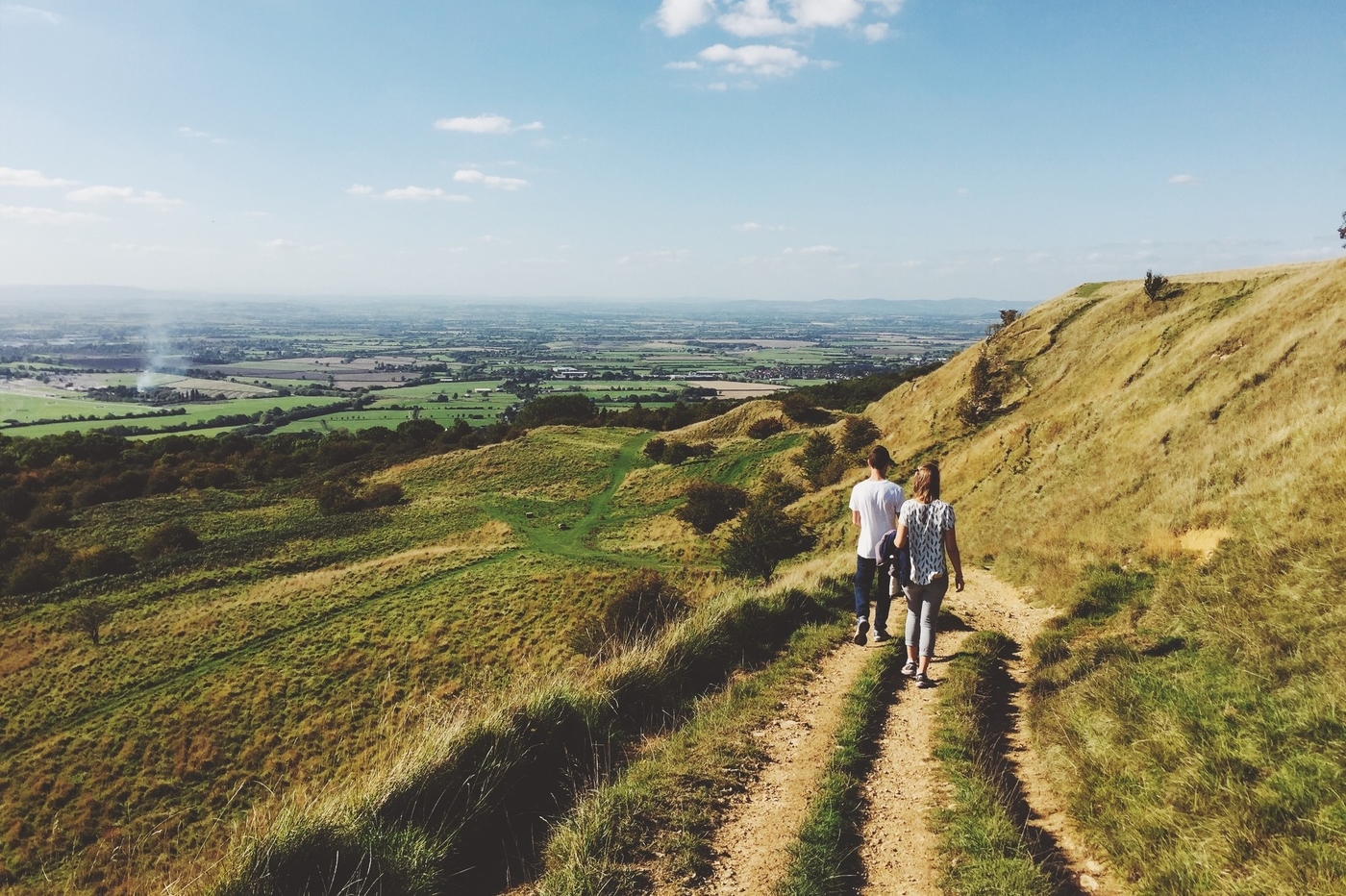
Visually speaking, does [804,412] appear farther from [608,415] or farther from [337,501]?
[337,501]

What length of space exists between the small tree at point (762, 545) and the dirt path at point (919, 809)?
1892cm

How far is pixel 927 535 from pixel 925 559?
0.29 metres

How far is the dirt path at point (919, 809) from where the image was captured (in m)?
4.39

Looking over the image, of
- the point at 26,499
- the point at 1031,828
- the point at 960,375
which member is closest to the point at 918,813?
the point at 1031,828

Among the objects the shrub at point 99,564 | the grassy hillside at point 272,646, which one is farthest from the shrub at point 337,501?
the shrub at point 99,564

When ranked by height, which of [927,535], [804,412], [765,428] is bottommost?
[765,428]

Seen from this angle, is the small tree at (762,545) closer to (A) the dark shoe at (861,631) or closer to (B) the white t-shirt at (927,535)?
(A) the dark shoe at (861,631)

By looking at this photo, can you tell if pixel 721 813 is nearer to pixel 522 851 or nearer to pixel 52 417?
pixel 522 851

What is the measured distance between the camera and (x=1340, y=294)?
760 inches

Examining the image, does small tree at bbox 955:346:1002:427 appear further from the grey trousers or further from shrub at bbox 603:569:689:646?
the grey trousers

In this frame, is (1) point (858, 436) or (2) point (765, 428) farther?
(2) point (765, 428)

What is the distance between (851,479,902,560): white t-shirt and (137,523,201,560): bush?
5354 cm

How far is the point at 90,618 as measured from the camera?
108ft

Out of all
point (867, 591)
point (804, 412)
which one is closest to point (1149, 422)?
point (867, 591)
